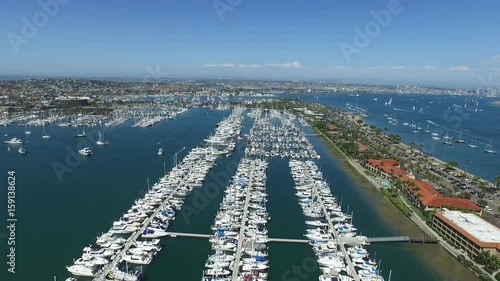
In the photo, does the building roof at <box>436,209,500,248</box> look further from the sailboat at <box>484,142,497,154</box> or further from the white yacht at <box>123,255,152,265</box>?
the sailboat at <box>484,142,497,154</box>

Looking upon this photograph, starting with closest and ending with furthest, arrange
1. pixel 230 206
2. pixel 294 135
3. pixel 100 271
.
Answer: pixel 100 271
pixel 230 206
pixel 294 135

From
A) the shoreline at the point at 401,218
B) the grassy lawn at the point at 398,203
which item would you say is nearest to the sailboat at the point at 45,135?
the shoreline at the point at 401,218

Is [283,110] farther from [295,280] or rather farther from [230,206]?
[295,280]

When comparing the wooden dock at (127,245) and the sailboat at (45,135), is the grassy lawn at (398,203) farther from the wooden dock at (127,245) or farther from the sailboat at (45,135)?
the sailboat at (45,135)

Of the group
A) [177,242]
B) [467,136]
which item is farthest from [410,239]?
[467,136]

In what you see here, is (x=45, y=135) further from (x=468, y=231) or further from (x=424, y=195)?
(x=468, y=231)

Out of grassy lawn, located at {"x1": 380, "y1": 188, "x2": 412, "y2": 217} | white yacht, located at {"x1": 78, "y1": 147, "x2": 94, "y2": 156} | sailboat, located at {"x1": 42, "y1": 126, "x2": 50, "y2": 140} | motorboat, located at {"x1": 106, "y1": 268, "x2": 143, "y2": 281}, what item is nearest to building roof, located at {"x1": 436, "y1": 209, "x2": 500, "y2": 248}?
grassy lawn, located at {"x1": 380, "y1": 188, "x2": 412, "y2": 217}
